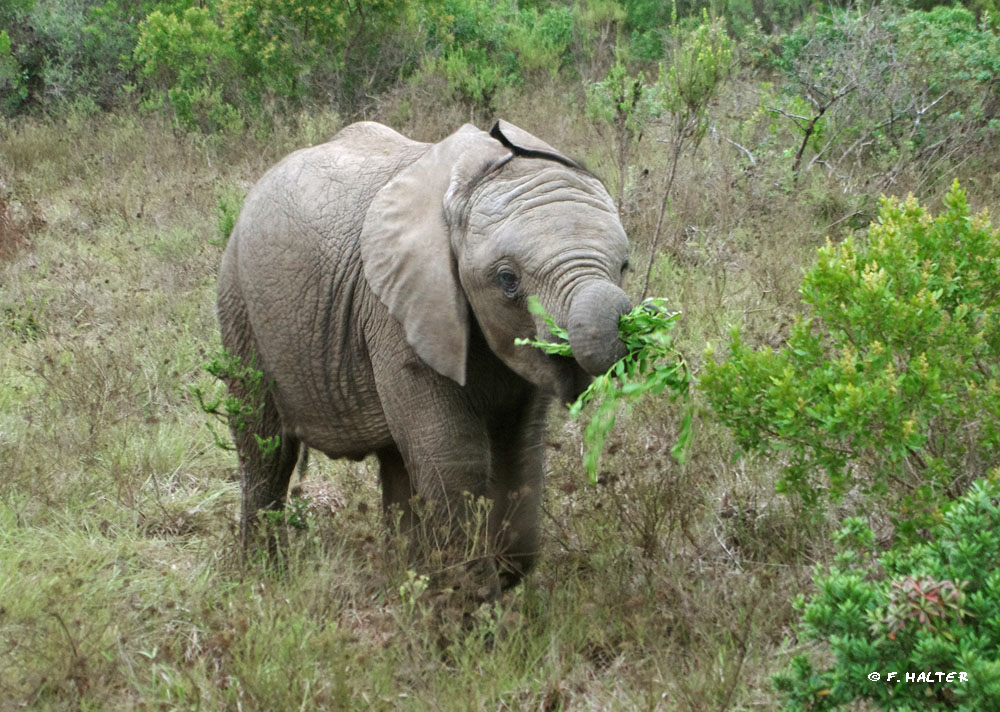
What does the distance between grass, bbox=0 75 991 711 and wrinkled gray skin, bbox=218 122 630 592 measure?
1.10 feet

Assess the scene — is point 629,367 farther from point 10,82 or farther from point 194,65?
point 10,82

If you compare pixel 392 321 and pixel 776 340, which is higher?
pixel 392 321

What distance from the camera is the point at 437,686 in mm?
3910

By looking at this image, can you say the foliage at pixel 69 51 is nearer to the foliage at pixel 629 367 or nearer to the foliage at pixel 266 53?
the foliage at pixel 266 53

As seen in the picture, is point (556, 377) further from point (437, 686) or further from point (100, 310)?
point (100, 310)

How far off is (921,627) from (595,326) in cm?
135

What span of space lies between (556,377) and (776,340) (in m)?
3.20

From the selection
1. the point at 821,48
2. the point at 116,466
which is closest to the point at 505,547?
the point at 116,466

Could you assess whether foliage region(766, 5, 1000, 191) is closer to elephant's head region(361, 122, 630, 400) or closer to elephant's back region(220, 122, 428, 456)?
elephant's back region(220, 122, 428, 456)

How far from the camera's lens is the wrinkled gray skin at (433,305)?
410cm

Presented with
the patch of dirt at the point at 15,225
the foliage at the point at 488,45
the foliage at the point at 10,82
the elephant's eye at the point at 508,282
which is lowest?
the patch of dirt at the point at 15,225

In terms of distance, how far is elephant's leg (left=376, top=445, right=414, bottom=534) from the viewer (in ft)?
17.5

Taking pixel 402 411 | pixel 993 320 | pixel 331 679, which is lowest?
pixel 331 679

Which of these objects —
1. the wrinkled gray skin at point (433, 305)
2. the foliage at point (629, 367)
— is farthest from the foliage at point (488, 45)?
the foliage at point (629, 367)
